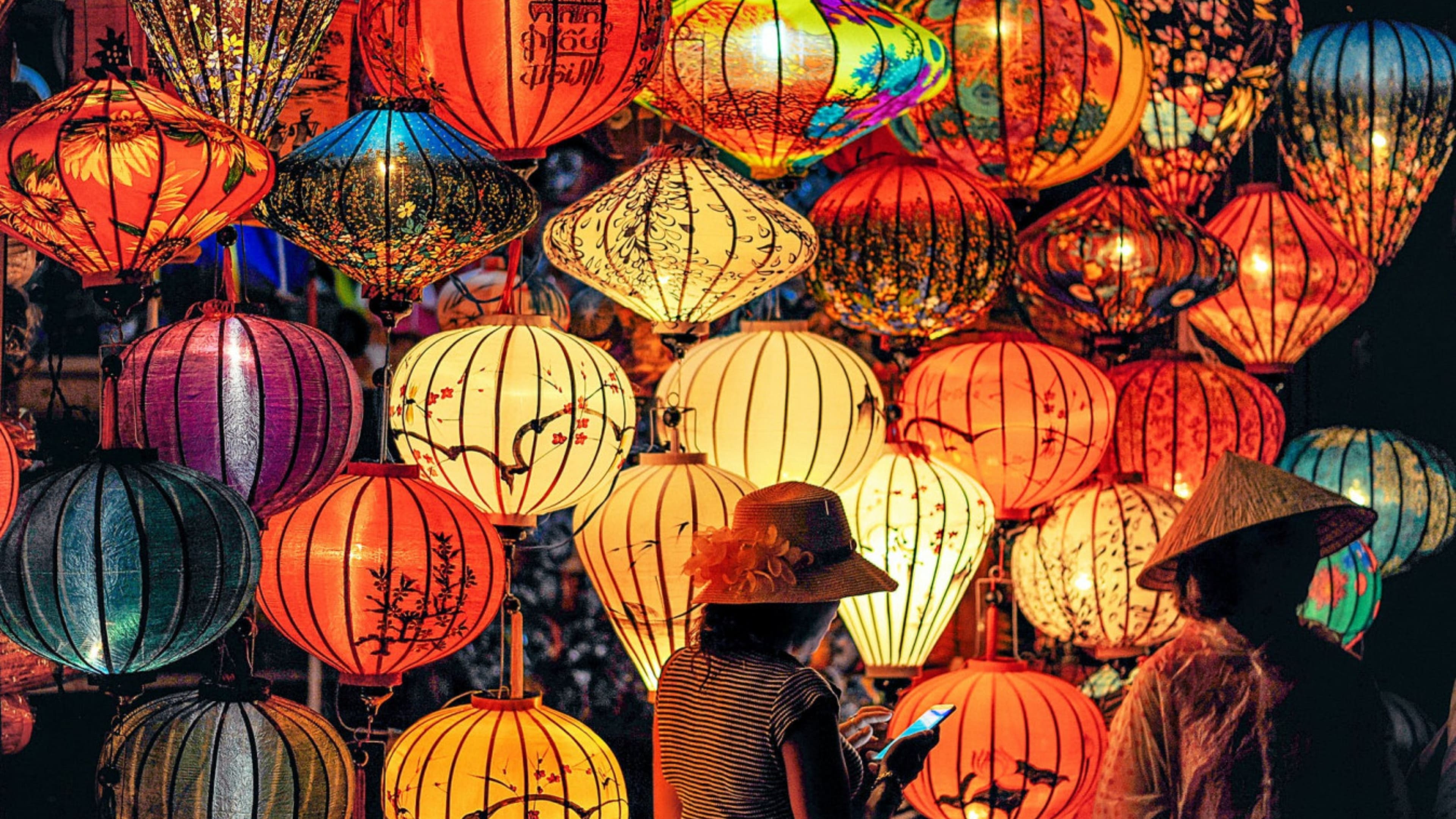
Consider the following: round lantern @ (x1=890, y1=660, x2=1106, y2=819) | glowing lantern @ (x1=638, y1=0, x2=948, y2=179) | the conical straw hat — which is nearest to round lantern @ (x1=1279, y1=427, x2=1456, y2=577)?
round lantern @ (x1=890, y1=660, x2=1106, y2=819)

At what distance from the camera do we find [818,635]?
3467 millimetres

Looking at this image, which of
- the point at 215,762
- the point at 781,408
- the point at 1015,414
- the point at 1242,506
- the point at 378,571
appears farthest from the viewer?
the point at 1015,414

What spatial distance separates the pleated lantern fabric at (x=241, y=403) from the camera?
398 cm

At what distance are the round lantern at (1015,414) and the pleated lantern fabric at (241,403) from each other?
1.52 metres

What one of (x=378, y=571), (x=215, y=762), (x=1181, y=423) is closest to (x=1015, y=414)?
(x=1181, y=423)

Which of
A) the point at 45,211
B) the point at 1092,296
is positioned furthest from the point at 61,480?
the point at 1092,296

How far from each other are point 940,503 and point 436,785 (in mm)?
1317

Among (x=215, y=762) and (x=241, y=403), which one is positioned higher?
(x=241, y=403)

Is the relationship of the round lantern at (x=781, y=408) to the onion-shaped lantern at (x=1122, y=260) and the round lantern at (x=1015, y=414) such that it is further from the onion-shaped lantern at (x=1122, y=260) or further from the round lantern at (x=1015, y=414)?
the onion-shaped lantern at (x=1122, y=260)

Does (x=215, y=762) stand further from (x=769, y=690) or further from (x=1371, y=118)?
(x=1371, y=118)

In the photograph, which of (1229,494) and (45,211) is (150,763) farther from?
(1229,494)

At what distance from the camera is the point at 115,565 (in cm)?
362

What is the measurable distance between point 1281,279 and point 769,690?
264 cm

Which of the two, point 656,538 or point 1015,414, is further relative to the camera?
point 1015,414
